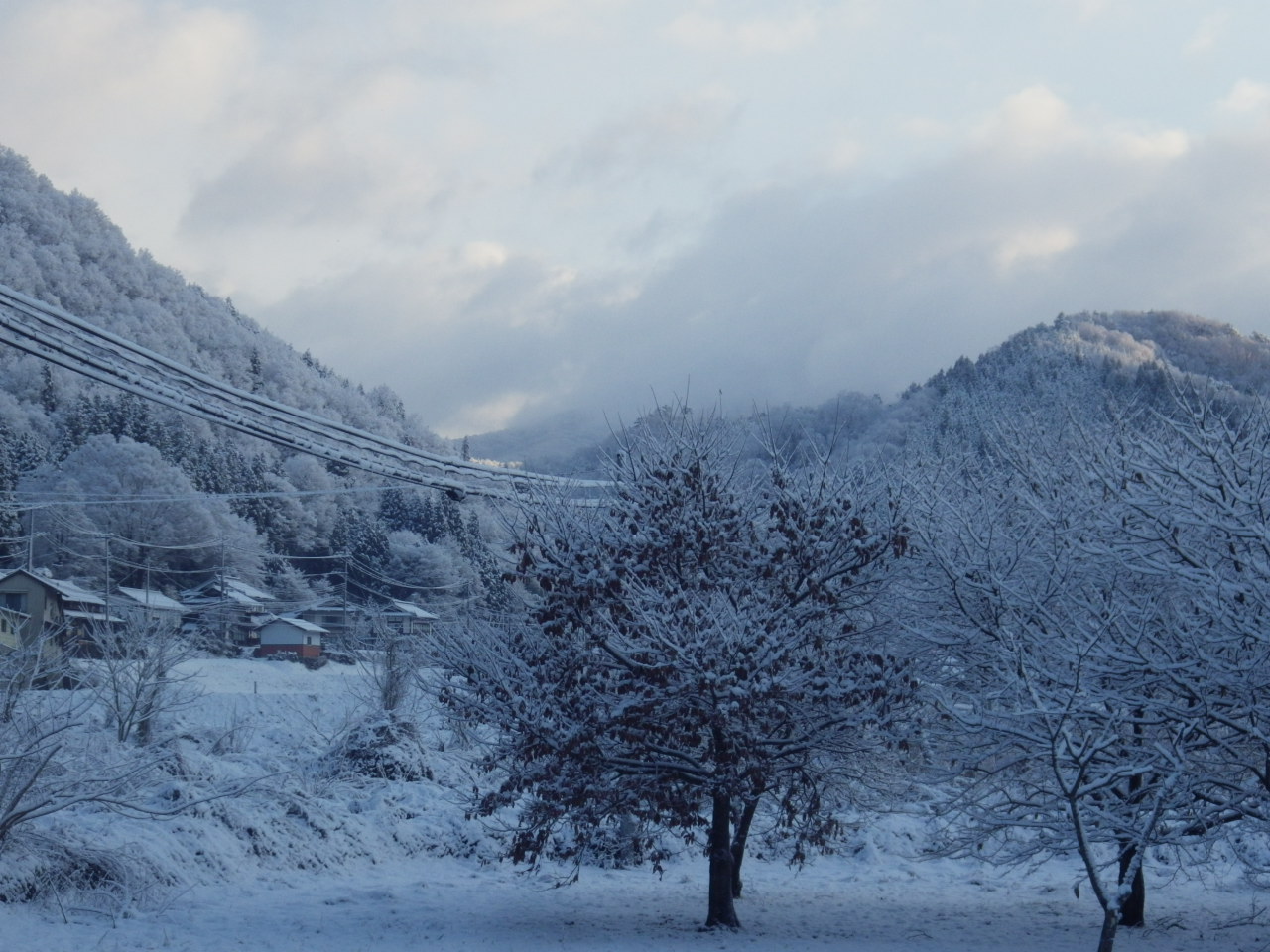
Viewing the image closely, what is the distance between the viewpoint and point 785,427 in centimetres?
1461

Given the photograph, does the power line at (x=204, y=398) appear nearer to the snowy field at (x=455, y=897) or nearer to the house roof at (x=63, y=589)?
the snowy field at (x=455, y=897)

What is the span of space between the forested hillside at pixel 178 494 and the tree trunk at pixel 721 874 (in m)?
32.4

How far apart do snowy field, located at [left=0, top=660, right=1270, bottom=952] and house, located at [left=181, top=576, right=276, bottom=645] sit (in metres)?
38.1

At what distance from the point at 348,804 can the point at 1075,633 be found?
1286cm

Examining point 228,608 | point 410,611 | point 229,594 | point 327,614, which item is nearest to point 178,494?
point 229,594

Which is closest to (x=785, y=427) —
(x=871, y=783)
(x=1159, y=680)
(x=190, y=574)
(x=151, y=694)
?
(x=871, y=783)

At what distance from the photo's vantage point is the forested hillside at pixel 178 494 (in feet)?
200

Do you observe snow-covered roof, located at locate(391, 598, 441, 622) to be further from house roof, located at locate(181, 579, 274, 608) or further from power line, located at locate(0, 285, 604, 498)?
power line, located at locate(0, 285, 604, 498)

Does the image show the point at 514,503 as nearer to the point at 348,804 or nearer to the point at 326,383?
the point at 348,804

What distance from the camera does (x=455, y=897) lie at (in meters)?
14.7

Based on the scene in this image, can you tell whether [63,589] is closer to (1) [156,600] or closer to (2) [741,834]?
(1) [156,600]

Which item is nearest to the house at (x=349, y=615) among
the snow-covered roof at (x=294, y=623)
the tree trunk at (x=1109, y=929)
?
the snow-covered roof at (x=294, y=623)

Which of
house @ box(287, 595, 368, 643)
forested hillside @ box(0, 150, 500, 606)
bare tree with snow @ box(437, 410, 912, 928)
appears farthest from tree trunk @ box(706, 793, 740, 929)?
house @ box(287, 595, 368, 643)

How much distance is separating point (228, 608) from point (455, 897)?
154 feet
